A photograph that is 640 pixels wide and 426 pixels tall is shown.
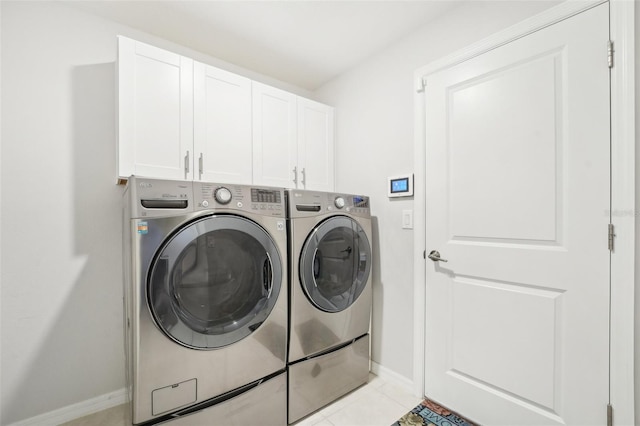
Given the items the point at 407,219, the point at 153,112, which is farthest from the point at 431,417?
the point at 153,112

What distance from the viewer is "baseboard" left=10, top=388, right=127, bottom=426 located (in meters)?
1.53

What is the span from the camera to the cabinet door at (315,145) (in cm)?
222

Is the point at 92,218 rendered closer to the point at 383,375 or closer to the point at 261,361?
the point at 261,361

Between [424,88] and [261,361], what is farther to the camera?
[424,88]

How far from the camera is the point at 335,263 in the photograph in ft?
5.81

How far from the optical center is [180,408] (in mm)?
1195

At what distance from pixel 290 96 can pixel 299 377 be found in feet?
6.45

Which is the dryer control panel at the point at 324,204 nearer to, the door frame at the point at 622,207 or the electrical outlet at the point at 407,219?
the electrical outlet at the point at 407,219

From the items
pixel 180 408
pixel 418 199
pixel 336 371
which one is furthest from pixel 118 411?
pixel 418 199

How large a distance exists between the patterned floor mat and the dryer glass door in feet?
2.33

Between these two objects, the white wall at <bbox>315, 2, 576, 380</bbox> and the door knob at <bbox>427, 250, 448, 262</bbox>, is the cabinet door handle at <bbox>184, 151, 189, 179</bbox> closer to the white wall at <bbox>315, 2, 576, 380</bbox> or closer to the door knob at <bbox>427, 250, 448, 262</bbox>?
the white wall at <bbox>315, 2, 576, 380</bbox>

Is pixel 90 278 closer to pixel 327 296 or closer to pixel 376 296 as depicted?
pixel 327 296

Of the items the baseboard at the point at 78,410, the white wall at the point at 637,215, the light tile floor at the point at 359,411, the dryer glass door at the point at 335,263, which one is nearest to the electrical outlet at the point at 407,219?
the dryer glass door at the point at 335,263

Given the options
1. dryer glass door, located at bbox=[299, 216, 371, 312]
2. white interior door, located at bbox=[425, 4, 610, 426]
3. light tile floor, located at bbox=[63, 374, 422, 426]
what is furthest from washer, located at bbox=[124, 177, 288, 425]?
white interior door, located at bbox=[425, 4, 610, 426]
